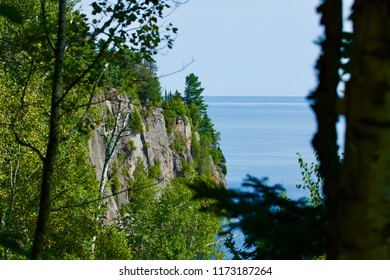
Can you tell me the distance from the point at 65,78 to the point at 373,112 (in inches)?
139

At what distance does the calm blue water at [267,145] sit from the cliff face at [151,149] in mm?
5861

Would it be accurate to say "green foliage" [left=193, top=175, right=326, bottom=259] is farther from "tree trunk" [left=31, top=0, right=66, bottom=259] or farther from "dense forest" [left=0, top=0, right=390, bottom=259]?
"tree trunk" [left=31, top=0, right=66, bottom=259]

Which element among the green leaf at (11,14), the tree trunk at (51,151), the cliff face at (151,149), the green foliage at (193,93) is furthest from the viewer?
the green foliage at (193,93)

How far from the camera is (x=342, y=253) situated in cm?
144

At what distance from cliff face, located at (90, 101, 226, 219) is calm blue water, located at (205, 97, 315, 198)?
586 centimetres

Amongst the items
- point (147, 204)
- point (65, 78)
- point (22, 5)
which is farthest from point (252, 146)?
point (65, 78)

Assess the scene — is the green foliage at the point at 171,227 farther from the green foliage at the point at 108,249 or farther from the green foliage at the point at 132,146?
the green foliage at the point at 132,146

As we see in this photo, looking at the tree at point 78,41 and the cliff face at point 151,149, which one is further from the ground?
the cliff face at point 151,149

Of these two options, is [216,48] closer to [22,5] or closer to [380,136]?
[22,5]

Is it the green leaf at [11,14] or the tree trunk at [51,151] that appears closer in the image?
the green leaf at [11,14]

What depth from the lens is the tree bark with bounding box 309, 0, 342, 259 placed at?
1.78 m

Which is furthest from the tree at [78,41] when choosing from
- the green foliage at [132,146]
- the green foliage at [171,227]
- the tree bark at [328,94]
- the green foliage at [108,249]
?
the green foliage at [132,146]

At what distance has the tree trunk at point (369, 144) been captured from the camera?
1337 millimetres

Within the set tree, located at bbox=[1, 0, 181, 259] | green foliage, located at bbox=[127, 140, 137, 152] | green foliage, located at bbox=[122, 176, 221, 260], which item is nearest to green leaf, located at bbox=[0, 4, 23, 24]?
tree, located at bbox=[1, 0, 181, 259]
